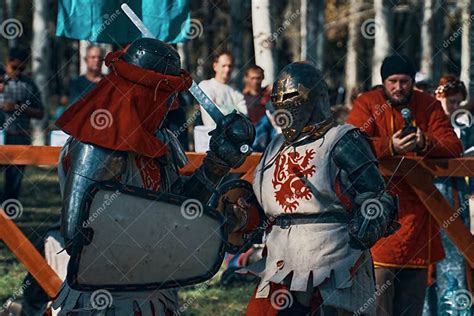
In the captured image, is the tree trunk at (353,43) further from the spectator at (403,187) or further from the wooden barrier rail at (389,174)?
the spectator at (403,187)

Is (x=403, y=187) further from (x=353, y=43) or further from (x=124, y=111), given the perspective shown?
(x=353, y=43)

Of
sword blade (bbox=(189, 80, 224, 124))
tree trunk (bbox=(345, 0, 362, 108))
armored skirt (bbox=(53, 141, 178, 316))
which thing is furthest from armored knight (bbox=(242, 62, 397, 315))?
tree trunk (bbox=(345, 0, 362, 108))

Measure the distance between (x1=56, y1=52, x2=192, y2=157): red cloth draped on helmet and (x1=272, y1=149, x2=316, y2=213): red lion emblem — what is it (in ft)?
2.30

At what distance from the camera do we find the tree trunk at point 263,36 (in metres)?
13.3

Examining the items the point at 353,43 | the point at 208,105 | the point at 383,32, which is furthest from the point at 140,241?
the point at 353,43

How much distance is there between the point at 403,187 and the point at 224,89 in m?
3.26

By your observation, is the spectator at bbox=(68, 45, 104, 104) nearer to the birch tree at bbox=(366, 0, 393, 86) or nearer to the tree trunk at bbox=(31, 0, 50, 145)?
the tree trunk at bbox=(31, 0, 50, 145)

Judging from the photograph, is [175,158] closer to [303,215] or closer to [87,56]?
[303,215]

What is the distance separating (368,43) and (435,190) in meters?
36.0

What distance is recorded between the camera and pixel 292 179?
6.20 metres

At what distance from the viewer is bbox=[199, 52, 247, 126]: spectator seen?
417 inches

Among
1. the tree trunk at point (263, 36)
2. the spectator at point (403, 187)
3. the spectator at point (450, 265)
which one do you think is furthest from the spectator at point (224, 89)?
the spectator at point (403, 187)

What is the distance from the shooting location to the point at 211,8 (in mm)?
38750

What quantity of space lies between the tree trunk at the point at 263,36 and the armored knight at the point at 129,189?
7.51 metres
